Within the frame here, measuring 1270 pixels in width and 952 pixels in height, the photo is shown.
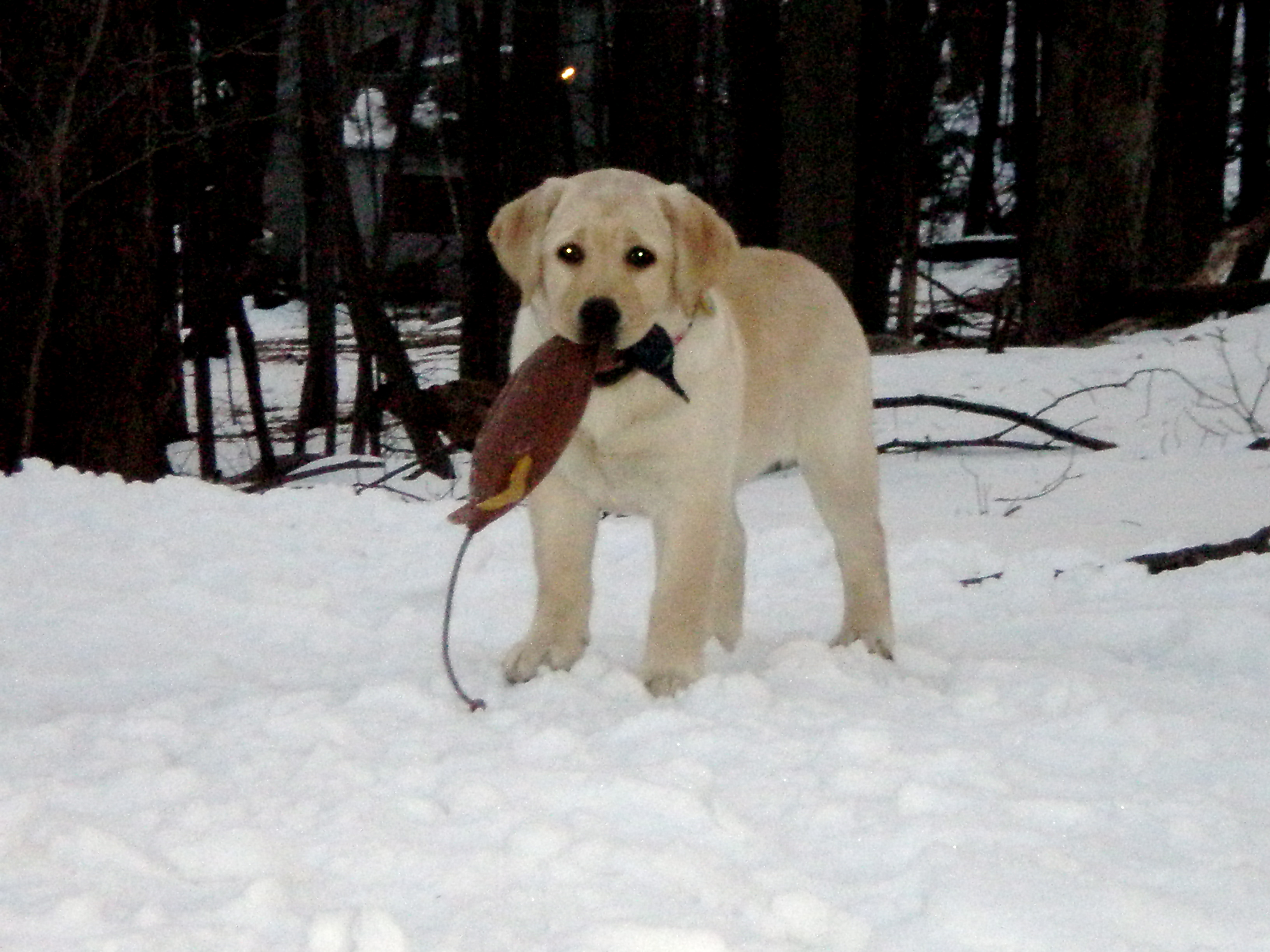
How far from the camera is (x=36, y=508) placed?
18.5 feet

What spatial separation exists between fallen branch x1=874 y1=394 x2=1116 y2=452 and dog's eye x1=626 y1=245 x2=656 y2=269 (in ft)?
13.1

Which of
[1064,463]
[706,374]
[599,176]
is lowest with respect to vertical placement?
[1064,463]

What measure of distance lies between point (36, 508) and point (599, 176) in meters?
2.98

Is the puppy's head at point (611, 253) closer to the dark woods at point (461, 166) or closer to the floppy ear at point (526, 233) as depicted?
the floppy ear at point (526, 233)

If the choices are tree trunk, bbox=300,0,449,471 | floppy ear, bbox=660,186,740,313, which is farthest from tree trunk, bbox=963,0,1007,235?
floppy ear, bbox=660,186,740,313

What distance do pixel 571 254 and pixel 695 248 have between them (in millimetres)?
312

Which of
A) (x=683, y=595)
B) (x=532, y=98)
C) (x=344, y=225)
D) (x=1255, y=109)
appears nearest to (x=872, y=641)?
(x=683, y=595)

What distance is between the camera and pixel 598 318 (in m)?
3.40

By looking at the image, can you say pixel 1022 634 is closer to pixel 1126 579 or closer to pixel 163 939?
pixel 1126 579

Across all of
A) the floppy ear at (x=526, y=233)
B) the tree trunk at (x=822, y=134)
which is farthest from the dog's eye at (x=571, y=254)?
the tree trunk at (x=822, y=134)

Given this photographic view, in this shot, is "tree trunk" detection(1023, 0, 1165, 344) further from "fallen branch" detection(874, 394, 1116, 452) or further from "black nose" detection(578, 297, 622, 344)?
"black nose" detection(578, 297, 622, 344)

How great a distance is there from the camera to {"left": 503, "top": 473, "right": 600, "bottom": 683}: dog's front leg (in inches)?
147

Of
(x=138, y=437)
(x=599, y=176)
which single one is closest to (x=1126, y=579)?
(x=599, y=176)

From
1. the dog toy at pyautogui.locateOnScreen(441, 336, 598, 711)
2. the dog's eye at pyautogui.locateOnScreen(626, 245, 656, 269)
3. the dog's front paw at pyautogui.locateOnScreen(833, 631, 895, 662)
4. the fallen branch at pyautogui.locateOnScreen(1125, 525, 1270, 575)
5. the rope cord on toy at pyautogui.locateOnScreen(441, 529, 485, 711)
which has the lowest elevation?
the dog's front paw at pyautogui.locateOnScreen(833, 631, 895, 662)
